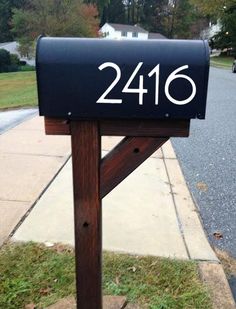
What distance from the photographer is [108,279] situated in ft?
8.53

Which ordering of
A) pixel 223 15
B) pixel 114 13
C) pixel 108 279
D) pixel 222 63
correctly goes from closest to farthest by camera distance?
pixel 108 279 → pixel 222 63 → pixel 223 15 → pixel 114 13

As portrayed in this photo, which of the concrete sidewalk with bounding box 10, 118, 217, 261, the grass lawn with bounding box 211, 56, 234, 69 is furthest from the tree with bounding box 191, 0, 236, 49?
the concrete sidewalk with bounding box 10, 118, 217, 261

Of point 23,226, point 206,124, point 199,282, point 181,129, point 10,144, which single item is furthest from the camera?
point 206,124

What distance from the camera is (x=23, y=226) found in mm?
3258

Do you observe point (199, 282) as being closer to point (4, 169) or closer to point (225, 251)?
point (225, 251)

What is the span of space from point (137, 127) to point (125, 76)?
0.75 ft

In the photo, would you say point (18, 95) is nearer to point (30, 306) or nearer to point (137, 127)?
point (30, 306)

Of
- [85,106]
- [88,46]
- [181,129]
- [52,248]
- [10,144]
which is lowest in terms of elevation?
[10,144]

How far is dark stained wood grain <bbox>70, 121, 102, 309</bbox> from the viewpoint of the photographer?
5.73 ft

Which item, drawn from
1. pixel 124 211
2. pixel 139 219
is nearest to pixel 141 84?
pixel 139 219

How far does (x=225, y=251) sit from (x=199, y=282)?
600 mm

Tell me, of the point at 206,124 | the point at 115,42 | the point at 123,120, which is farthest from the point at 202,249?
the point at 206,124

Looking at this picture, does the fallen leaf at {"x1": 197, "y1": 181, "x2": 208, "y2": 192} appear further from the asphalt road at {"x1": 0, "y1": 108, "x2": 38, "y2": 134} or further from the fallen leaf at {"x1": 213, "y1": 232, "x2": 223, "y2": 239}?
the asphalt road at {"x1": 0, "y1": 108, "x2": 38, "y2": 134}

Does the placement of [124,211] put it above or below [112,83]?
below
